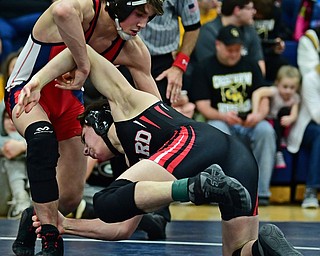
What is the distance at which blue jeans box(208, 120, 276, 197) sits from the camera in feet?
25.4

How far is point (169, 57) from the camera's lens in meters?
5.92

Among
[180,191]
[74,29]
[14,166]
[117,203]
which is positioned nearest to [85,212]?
[14,166]

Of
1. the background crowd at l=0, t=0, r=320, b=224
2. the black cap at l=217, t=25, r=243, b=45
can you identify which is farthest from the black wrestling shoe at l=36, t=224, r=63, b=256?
the black cap at l=217, t=25, r=243, b=45

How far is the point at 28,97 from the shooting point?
433 cm

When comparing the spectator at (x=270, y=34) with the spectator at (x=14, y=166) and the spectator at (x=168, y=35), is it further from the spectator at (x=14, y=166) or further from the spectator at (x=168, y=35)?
the spectator at (x=168, y=35)

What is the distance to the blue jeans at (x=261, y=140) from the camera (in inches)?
305

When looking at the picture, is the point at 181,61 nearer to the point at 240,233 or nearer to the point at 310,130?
the point at 240,233

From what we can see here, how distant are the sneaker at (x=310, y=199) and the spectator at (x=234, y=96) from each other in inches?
12.1

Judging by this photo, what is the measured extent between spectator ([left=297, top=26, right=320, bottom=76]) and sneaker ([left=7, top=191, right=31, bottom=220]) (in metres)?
2.73

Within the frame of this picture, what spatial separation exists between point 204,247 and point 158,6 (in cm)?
146

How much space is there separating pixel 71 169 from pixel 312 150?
3.41 meters

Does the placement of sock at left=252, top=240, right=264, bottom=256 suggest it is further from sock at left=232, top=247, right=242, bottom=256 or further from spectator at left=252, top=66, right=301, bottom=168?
spectator at left=252, top=66, right=301, bottom=168

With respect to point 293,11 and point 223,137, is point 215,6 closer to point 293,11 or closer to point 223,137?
point 293,11

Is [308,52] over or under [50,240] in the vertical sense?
under
